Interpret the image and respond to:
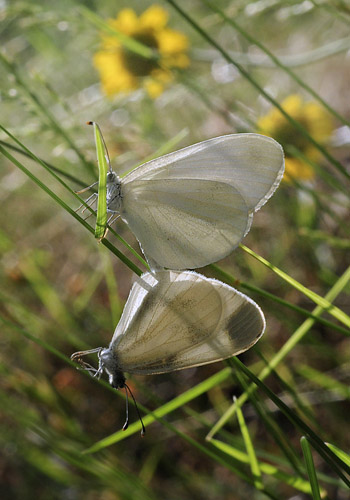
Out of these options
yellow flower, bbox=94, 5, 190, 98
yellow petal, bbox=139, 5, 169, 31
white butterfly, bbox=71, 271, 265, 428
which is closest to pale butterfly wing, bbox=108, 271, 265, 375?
white butterfly, bbox=71, 271, 265, 428

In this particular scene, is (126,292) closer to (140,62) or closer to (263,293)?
(140,62)

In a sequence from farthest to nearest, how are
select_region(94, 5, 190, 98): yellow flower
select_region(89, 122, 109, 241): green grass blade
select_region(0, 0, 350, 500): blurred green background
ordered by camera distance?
1. select_region(94, 5, 190, 98): yellow flower
2. select_region(0, 0, 350, 500): blurred green background
3. select_region(89, 122, 109, 241): green grass blade

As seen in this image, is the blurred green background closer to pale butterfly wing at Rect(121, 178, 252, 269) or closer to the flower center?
the flower center

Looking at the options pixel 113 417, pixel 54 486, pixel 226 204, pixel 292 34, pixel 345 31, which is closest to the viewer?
pixel 226 204

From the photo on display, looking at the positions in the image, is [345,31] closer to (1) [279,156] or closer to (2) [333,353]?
(2) [333,353]

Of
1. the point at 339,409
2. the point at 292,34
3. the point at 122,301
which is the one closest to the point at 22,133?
the point at 122,301

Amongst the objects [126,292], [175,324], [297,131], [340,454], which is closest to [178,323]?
[175,324]

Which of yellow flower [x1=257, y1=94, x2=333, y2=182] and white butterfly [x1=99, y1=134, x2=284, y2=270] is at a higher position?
white butterfly [x1=99, y1=134, x2=284, y2=270]
